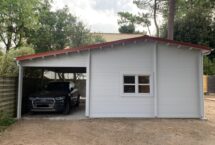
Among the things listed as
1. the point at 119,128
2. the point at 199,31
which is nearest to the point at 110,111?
the point at 119,128

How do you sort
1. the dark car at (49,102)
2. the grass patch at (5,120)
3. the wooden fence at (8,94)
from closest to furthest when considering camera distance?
the grass patch at (5,120) → the wooden fence at (8,94) → the dark car at (49,102)

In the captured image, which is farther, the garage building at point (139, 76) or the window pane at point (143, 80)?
the window pane at point (143, 80)

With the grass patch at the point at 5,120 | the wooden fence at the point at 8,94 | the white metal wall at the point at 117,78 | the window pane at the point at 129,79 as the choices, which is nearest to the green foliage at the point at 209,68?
the white metal wall at the point at 117,78

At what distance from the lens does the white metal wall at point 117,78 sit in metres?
12.8

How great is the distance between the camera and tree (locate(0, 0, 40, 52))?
2572 centimetres

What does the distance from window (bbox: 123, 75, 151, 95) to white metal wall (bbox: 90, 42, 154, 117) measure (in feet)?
0.82

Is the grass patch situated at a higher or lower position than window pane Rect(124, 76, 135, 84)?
lower

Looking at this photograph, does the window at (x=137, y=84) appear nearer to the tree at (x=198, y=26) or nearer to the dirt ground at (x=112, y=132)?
the dirt ground at (x=112, y=132)

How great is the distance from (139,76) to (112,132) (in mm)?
4051

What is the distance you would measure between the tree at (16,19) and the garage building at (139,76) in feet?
47.0

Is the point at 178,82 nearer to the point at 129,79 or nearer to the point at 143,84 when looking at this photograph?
the point at 143,84

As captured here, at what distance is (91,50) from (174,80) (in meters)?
4.18

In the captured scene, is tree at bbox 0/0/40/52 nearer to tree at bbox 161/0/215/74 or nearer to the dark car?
the dark car

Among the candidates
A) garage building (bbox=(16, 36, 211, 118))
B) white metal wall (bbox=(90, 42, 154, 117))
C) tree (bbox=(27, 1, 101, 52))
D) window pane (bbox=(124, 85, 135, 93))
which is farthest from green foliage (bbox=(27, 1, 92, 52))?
window pane (bbox=(124, 85, 135, 93))
